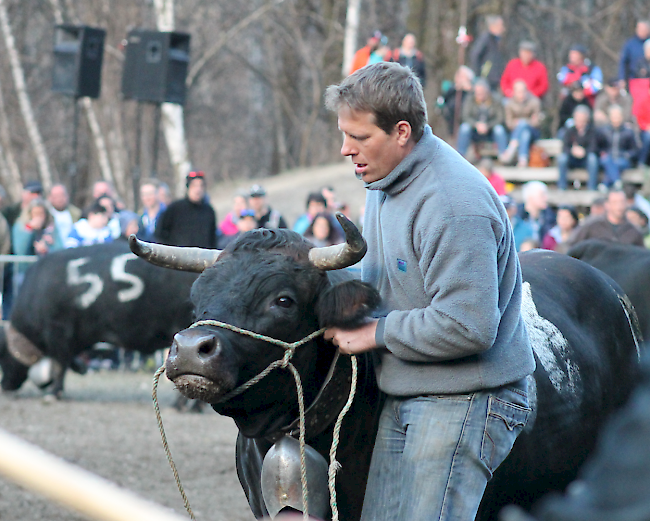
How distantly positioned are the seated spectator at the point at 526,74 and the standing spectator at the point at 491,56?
31cm

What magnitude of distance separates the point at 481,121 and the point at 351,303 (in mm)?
11828

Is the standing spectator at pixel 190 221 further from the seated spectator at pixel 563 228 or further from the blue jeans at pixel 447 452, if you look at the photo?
the blue jeans at pixel 447 452

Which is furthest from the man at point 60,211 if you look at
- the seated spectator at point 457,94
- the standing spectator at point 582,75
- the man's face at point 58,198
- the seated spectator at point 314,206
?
the standing spectator at point 582,75

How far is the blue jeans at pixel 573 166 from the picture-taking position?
43.9 ft

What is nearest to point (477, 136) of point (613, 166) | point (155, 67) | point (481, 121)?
point (481, 121)

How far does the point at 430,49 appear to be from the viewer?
1959 centimetres

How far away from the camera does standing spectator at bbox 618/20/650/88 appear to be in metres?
14.2

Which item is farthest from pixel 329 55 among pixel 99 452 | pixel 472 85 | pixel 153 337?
pixel 99 452

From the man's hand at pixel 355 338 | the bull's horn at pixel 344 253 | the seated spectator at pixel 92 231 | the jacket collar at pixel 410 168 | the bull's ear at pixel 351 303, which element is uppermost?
the jacket collar at pixel 410 168

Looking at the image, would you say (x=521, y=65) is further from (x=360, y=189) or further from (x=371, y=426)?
(x=371, y=426)

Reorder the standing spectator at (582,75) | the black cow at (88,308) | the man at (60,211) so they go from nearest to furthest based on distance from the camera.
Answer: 1. the black cow at (88,308)
2. the man at (60,211)
3. the standing spectator at (582,75)

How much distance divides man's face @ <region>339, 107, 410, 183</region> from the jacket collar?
0.03m

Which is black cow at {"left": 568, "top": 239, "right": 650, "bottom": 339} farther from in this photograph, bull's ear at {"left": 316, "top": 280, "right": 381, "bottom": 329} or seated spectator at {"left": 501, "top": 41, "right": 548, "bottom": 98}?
seated spectator at {"left": 501, "top": 41, "right": 548, "bottom": 98}

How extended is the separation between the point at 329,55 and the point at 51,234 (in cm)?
1294
